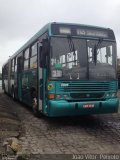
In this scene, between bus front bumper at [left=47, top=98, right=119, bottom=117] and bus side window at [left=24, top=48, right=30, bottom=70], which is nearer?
bus front bumper at [left=47, top=98, right=119, bottom=117]

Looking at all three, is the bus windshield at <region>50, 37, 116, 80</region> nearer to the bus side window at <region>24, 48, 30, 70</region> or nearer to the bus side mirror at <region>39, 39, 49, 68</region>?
the bus side mirror at <region>39, 39, 49, 68</region>

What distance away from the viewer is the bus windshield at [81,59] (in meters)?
9.77

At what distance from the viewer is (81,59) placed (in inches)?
394

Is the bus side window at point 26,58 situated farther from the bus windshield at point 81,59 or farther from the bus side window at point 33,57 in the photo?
the bus windshield at point 81,59

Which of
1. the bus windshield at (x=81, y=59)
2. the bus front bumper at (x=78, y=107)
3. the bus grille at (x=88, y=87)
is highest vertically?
the bus windshield at (x=81, y=59)

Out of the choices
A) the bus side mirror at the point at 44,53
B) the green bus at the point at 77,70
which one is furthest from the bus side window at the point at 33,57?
the bus side mirror at the point at 44,53

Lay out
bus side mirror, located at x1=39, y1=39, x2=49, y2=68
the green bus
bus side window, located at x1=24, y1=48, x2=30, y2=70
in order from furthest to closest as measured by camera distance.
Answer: bus side window, located at x1=24, y1=48, x2=30, y2=70 < bus side mirror, located at x1=39, y1=39, x2=49, y2=68 < the green bus

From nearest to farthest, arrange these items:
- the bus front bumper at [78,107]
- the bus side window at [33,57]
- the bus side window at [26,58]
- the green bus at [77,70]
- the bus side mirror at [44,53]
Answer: the bus front bumper at [78,107] → the green bus at [77,70] → the bus side mirror at [44,53] → the bus side window at [33,57] → the bus side window at [26,58]

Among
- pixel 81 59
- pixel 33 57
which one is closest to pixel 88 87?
pixel 81 59

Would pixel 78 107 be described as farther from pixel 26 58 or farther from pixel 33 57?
pixel 26 58

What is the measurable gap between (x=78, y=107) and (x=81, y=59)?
1540 millimetres

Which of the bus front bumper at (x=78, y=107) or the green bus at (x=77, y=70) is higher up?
the green bus at (x=77, y=70)

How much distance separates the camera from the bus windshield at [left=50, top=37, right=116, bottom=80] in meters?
9.77

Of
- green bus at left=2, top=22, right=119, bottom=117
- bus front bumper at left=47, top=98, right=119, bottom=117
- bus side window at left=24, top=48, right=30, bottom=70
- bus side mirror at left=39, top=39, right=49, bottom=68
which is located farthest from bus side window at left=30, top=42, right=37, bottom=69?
bus front bumper at left=47, top=98, right=119, bottom=117
